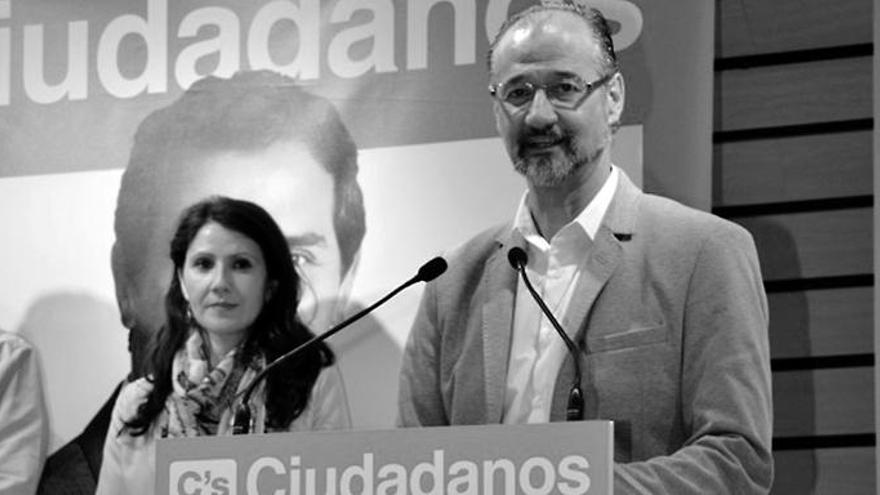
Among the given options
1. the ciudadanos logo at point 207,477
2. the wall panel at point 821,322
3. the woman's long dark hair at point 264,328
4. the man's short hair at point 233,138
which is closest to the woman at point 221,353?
the woman's long dark hair at point 264,328

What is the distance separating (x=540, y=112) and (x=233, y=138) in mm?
1166

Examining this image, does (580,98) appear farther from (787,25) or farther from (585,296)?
(787,25)

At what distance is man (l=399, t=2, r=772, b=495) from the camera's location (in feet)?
9.69

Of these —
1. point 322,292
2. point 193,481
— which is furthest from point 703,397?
point 322,292

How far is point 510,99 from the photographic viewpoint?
3.17 m

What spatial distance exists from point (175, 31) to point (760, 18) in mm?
1326

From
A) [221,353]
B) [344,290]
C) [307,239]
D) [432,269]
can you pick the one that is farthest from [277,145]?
[432,269]

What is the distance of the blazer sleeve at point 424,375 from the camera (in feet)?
10.4

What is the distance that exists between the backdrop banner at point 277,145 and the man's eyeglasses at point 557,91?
60 centimetres

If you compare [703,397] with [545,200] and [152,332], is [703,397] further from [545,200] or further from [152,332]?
[152,332]

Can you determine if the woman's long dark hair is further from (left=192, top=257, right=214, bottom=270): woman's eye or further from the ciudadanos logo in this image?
the ciudadanos logo

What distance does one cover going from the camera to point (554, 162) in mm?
3158

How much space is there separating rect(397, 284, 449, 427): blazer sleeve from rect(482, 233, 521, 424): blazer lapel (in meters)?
0.13

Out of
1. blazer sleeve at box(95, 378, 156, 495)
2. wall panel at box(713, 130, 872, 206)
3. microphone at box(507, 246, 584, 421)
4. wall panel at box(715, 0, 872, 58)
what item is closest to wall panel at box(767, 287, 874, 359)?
wall panel at box(713, 130, 872, 206)
